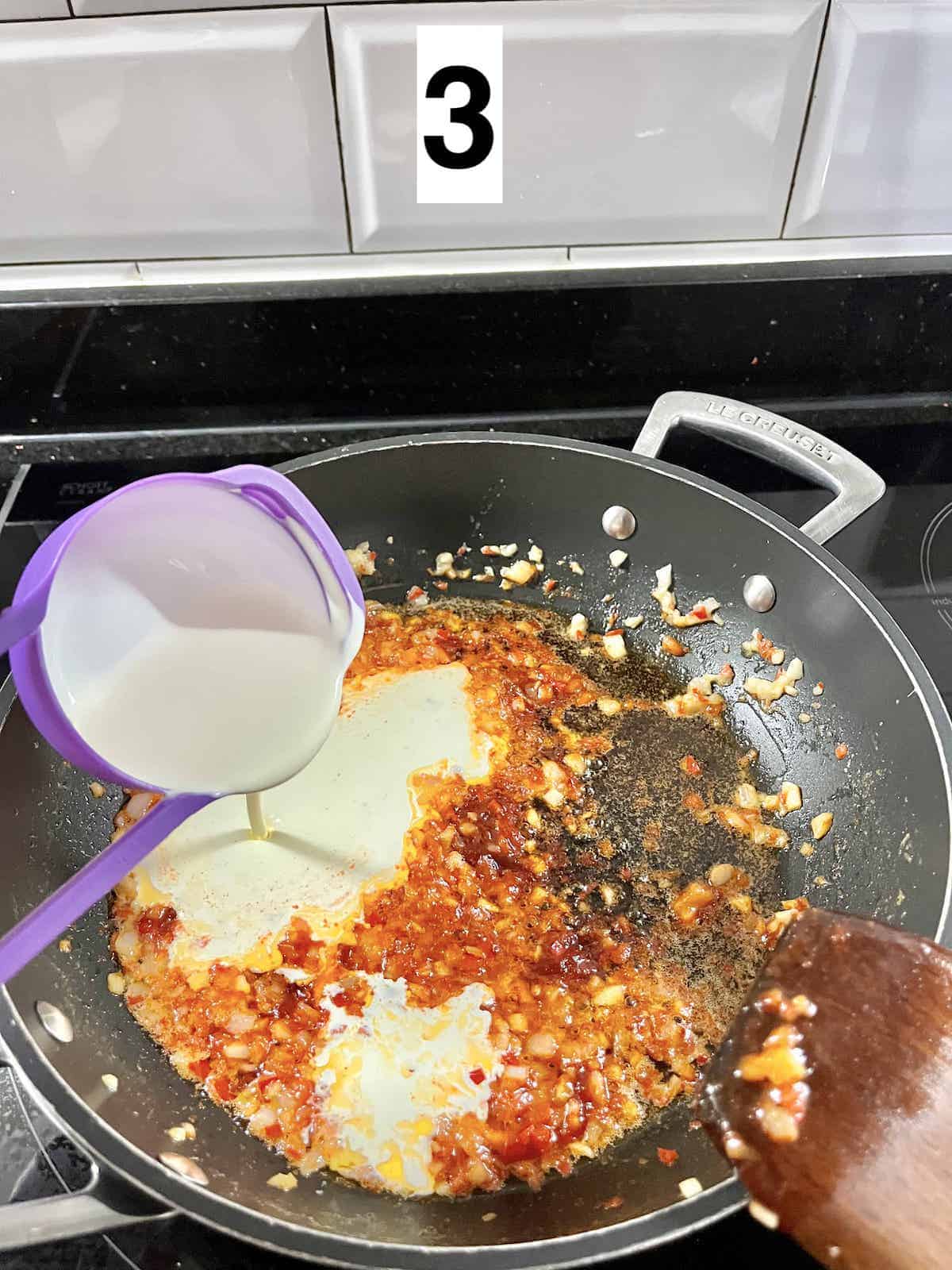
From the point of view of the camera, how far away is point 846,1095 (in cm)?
65

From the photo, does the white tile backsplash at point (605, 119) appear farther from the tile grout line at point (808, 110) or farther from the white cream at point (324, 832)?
the white cream at point (324, 832)

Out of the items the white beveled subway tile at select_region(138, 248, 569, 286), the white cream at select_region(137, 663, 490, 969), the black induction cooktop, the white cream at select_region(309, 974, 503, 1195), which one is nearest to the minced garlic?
the black induction cooktop

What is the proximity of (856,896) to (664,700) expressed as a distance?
0.30 meters

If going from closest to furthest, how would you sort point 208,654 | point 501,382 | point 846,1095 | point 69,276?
1. point 846,1095
2. point 208,654
3. point 69,276
4. point 501,382

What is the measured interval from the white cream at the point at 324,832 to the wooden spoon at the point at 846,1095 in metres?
0.45

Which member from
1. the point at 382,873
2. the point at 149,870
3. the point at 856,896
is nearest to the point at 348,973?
the point at 382,873

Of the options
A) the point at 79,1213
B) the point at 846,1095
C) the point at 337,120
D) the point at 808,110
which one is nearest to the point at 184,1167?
the point at 79,1213

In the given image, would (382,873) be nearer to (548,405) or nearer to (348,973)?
(348,973)

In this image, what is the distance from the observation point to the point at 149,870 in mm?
1011

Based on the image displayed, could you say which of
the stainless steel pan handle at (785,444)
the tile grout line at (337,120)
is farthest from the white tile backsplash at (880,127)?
the tile grout line at (337,120)

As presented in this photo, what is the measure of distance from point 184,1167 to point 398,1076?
0.65 ft

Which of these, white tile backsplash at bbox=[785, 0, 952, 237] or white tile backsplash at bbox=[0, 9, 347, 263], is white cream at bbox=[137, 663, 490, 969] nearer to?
white tile backsplash at bbox=[0, 9, 347, 263]

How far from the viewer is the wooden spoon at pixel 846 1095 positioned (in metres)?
0.60

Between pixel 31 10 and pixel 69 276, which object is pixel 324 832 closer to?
pixel 69 276
